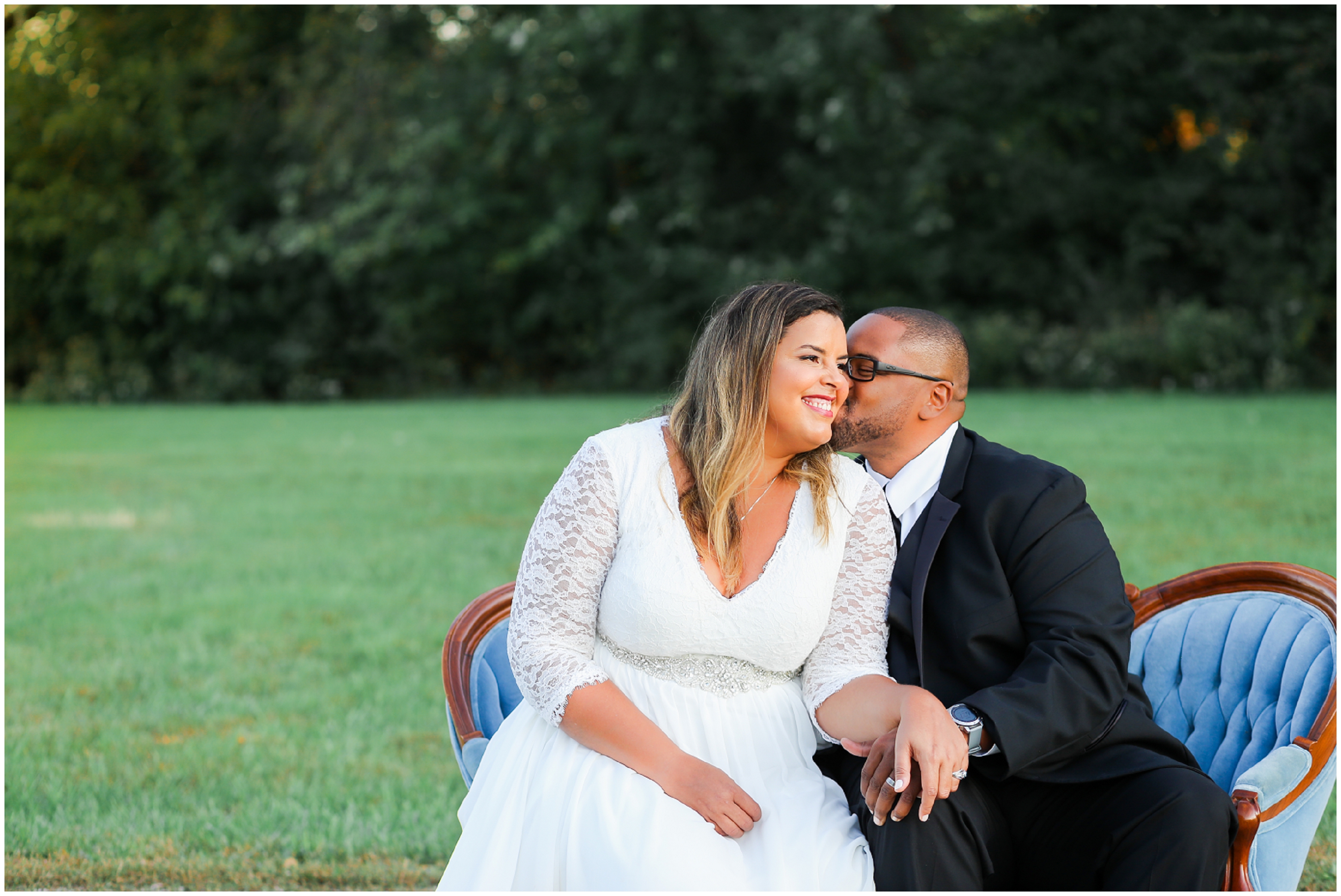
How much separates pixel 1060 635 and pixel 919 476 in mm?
607

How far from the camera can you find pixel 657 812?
2.57 m

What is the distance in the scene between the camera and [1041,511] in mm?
2988

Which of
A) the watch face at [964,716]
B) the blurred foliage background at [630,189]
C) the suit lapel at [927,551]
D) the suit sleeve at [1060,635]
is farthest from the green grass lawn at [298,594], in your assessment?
the blurred foliage background at [630,189]

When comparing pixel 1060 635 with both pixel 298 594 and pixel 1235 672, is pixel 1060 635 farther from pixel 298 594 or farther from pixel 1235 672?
pixel 298 594

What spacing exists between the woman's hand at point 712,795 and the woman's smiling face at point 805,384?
77 centimetres

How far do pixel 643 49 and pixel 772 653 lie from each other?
1037 inches

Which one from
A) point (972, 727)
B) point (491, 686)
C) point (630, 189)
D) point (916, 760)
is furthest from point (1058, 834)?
point (630, 189)

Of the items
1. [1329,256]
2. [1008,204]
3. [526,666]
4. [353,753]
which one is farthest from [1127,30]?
[526,666]

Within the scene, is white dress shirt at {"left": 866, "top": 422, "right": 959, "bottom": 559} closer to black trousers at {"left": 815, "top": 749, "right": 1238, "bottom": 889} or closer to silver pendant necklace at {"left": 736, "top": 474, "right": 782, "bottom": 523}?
silver pendant necklace at {"left": 736, "top": 474, "right": 782, "bottom": 523}

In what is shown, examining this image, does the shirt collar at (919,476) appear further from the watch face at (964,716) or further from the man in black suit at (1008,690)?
the watch face at (964,716)

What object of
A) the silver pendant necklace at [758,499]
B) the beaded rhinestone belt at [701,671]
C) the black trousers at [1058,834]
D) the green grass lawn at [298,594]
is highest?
the silver pendant necklace at [758,499]

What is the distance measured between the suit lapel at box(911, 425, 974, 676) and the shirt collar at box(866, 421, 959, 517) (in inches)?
1.6

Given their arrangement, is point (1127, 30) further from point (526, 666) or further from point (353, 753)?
point (526, 666)

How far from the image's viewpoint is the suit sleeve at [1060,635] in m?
2.70
